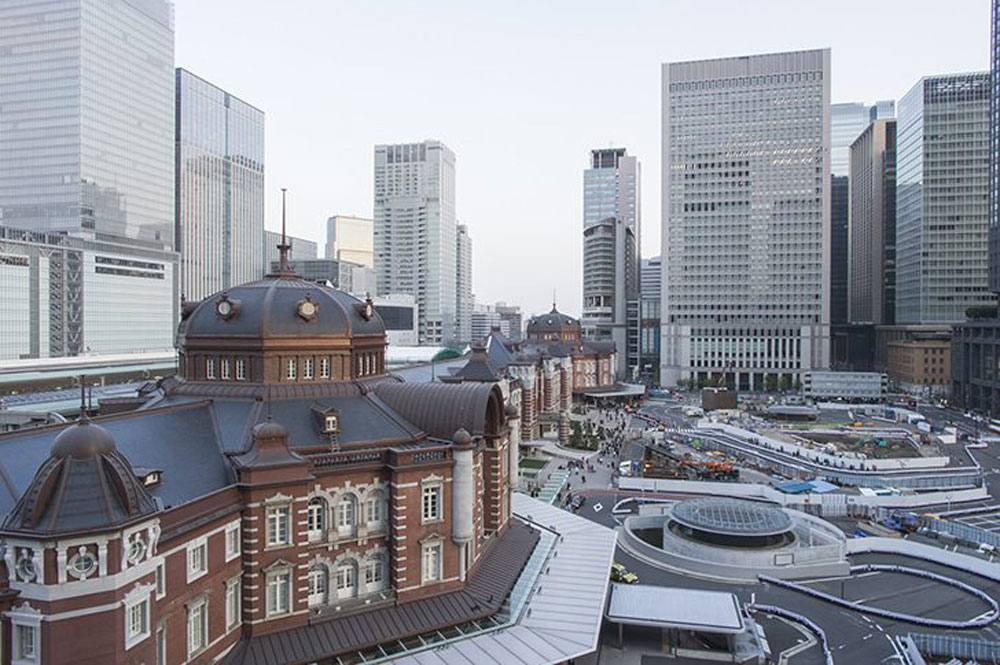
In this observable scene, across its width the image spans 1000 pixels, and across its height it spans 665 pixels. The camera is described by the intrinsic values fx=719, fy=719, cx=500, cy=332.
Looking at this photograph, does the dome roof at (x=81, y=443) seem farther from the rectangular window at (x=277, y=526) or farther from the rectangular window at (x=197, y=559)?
the rectangular window at (x=277, y=526)

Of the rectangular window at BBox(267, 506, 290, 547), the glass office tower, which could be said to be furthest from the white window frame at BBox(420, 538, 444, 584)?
the glass office tower

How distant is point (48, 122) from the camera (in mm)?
125812

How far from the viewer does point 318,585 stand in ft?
117

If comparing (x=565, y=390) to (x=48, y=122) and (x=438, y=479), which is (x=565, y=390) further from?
(x=48, y=122)

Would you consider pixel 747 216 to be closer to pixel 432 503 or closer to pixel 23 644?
pixel 432 503

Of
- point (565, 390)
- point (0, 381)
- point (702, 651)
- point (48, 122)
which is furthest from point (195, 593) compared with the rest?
point (48, 122)

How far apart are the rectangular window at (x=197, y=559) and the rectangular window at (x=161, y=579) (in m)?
1.70

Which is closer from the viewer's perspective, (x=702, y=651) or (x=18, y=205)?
(x=702, y=651)

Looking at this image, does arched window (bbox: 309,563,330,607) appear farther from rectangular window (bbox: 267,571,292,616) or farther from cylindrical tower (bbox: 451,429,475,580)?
cylindrical tower (bbox: 451,429,475,580)

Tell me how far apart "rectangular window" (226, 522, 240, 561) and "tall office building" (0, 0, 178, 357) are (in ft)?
336

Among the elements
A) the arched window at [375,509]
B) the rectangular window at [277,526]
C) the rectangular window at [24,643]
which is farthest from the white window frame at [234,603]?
the rectangular window at [24,643]

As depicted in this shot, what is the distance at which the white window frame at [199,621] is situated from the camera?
28562 mm

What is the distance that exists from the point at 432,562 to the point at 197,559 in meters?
13.1

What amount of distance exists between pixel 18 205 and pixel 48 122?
626 inches
